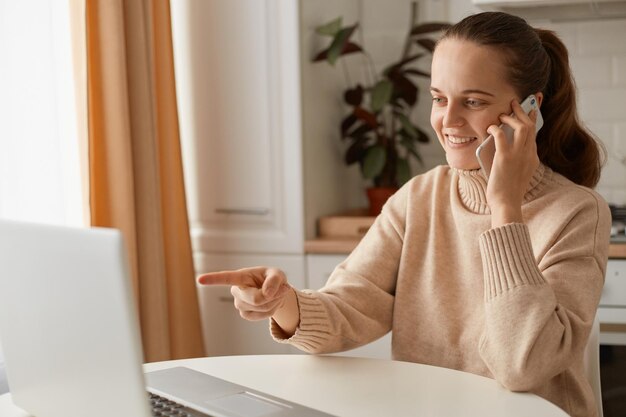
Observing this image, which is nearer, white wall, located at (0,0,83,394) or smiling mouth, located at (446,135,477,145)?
smiling mouth, located at (446,135,477,145)

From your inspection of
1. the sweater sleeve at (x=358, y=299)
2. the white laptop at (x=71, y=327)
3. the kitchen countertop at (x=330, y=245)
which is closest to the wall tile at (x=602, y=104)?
the kitchen countertop at (x=330, y=245)

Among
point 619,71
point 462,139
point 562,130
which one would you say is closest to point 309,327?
point 462,139

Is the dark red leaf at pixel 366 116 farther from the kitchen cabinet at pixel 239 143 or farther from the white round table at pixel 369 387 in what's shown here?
the white round table at pixel 369 387

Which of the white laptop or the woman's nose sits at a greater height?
the woman's nose

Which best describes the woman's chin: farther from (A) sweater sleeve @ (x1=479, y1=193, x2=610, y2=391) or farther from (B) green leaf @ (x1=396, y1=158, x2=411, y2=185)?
(B) green leaf @ (x1=396, y1=158, x2=411, y2=185)

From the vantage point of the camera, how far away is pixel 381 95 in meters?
2.72

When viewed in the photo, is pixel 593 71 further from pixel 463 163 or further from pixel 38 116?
pixel 38 116

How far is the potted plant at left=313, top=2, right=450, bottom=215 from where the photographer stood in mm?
2713

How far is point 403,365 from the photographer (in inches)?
55.0

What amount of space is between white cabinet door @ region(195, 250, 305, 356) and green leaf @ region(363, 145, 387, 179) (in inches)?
15.5

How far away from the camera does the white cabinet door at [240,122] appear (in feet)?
8.54

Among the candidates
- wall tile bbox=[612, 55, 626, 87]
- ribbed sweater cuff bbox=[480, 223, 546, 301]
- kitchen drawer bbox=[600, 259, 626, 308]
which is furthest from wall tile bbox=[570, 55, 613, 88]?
ribbed sweater cuff bbox=[480, 223, 546, 301]

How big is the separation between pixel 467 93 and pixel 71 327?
2.77ft

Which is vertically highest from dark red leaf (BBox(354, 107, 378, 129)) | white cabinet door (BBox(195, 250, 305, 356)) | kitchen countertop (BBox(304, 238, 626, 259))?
dark red leaf (BBox(354, 107, 378, 129))
